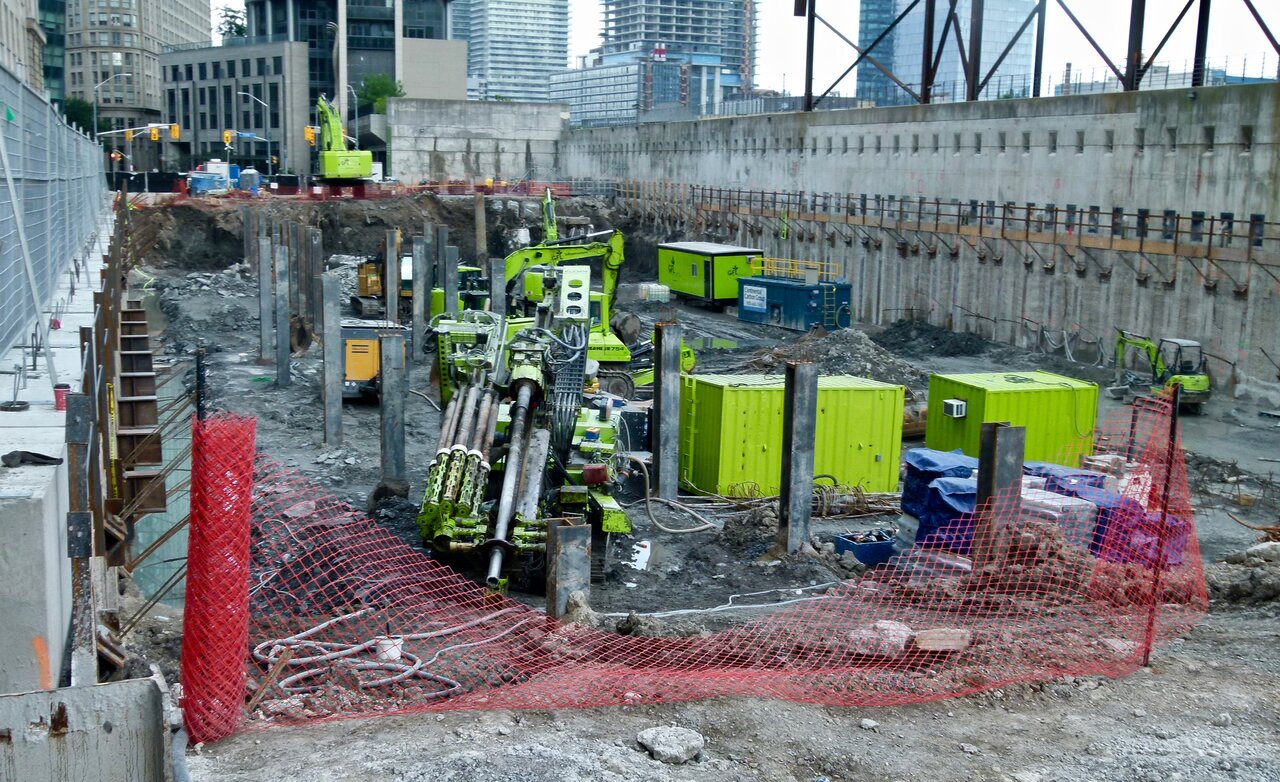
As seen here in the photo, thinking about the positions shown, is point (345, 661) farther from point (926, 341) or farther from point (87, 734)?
point (926, 341)

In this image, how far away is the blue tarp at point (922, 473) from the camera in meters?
14.3

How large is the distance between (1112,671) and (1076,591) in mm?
2230

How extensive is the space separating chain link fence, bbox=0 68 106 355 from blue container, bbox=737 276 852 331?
25.2 metres

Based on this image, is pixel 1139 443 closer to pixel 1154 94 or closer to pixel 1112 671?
pixel 1112 671

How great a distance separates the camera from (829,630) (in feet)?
35.5

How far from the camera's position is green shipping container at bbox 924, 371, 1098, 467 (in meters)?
19.7

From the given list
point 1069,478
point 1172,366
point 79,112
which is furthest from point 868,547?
point 79,112

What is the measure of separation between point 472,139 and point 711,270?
31.7 m

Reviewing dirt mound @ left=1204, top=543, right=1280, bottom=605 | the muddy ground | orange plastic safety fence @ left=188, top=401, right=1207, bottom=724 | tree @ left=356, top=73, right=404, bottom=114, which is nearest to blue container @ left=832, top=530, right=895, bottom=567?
the muddy ground

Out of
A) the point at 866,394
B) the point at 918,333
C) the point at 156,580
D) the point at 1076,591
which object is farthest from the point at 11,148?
the point at 918,333

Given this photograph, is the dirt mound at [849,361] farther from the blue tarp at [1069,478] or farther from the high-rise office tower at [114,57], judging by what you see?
the high-rise office tower at [114,57]

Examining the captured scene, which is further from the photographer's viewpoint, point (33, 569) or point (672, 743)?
point (672, 743)

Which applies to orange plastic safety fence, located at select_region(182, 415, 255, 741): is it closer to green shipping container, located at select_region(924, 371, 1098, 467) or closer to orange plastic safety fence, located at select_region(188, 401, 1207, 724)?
orange plastic safety fence, located at select_region(188, 401, 1207, 724)

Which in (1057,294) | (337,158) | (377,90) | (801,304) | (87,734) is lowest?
(801,304)
